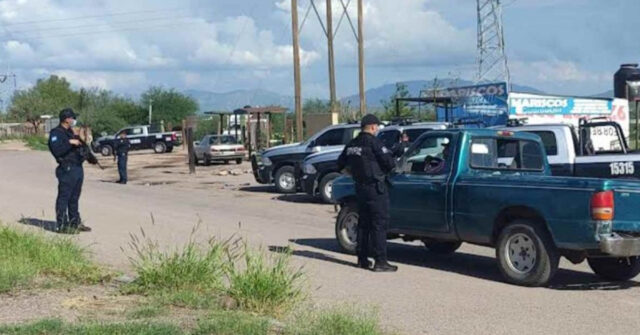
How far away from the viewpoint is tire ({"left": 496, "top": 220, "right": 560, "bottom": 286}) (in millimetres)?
10125

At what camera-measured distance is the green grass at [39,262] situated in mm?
9230

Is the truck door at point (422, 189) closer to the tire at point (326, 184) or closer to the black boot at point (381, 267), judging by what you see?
the black boot at point (381, 267)

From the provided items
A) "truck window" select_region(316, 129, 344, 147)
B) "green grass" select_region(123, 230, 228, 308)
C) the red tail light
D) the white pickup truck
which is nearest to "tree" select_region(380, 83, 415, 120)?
"truck window" select_region(316, 129, 344, 147)

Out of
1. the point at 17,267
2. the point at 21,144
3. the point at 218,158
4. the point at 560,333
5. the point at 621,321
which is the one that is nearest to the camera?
the point at 560,333

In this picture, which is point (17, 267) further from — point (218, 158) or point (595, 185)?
point (218, 158)

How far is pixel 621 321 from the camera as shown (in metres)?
8.59

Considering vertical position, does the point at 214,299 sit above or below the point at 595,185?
below

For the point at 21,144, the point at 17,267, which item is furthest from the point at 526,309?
the point at 21,144

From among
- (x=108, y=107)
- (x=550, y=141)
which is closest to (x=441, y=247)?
(x=550, y=141)

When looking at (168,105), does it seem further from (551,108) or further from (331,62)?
(551,108)

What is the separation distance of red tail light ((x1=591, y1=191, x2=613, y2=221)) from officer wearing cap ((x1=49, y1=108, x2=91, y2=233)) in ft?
25.1

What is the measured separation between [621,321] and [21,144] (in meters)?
73.7

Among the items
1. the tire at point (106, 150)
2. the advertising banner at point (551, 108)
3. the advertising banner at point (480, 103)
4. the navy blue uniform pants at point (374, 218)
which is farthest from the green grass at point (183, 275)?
the tire at point (106, 150)

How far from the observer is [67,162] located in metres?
13.9
